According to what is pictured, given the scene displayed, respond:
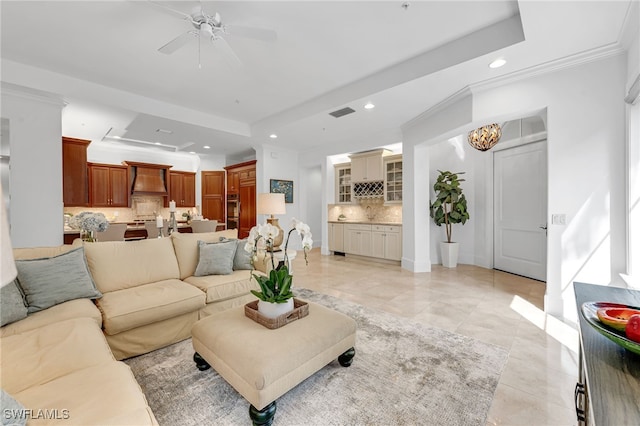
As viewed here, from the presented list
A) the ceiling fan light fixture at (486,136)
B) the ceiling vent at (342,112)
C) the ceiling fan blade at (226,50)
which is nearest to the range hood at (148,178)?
the ceiling vent at (342,112)

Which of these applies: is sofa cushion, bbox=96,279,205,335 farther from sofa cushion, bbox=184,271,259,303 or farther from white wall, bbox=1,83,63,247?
white wall, bbox=1,83,63,247

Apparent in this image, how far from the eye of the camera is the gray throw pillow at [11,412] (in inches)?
32.9

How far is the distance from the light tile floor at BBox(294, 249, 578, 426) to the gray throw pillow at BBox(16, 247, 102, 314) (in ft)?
8.73

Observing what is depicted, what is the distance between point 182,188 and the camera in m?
8.17

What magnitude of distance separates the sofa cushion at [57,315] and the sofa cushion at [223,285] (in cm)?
82

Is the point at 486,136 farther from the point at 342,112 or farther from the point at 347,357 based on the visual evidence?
the point at 347,357

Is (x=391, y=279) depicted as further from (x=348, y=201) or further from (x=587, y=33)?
(x=587, y=33)

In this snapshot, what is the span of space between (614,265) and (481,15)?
2.79 m

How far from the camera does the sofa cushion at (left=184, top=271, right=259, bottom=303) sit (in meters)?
2.62

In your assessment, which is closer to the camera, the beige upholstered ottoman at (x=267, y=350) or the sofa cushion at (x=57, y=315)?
the beige upholstered ottoman at (x=267, y=350)

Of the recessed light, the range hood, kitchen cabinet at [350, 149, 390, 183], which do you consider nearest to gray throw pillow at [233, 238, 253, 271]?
the recessed light

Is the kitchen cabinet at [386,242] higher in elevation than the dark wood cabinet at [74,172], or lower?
lower

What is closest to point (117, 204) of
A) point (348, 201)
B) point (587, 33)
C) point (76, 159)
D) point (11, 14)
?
point (76, 159)

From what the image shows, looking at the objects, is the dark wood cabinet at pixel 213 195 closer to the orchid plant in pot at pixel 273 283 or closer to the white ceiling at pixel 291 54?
the white ceiling at pixel 291 54
